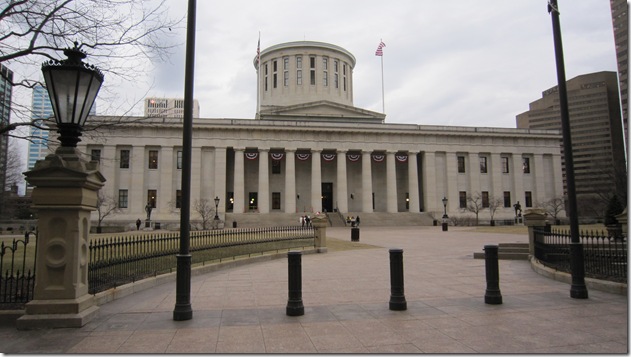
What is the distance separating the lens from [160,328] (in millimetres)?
6703

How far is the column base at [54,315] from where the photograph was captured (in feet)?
22.0

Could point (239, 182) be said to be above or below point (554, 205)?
above

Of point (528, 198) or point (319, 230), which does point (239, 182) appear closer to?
point (319, 230)

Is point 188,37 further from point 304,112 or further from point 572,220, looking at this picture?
point 304,112

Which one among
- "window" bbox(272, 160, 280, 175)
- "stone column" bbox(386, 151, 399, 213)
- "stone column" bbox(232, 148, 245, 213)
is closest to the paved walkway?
"stone column" bbox(232, 148, 245, 213)

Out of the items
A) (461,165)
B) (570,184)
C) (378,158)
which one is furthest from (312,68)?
(570,184)

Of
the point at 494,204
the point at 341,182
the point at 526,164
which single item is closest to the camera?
the point at 341,182

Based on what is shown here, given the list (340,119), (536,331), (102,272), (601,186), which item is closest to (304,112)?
(340,119)

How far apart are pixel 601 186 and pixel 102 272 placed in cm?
7237

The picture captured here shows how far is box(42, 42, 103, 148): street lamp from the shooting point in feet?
23.8

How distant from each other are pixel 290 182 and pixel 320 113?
16.1m

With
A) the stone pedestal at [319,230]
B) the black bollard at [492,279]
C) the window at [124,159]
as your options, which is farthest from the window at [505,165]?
the black bollard at [492,279]

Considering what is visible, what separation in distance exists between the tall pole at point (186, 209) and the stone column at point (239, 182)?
5076 cm

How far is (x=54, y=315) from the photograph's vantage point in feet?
22.4
